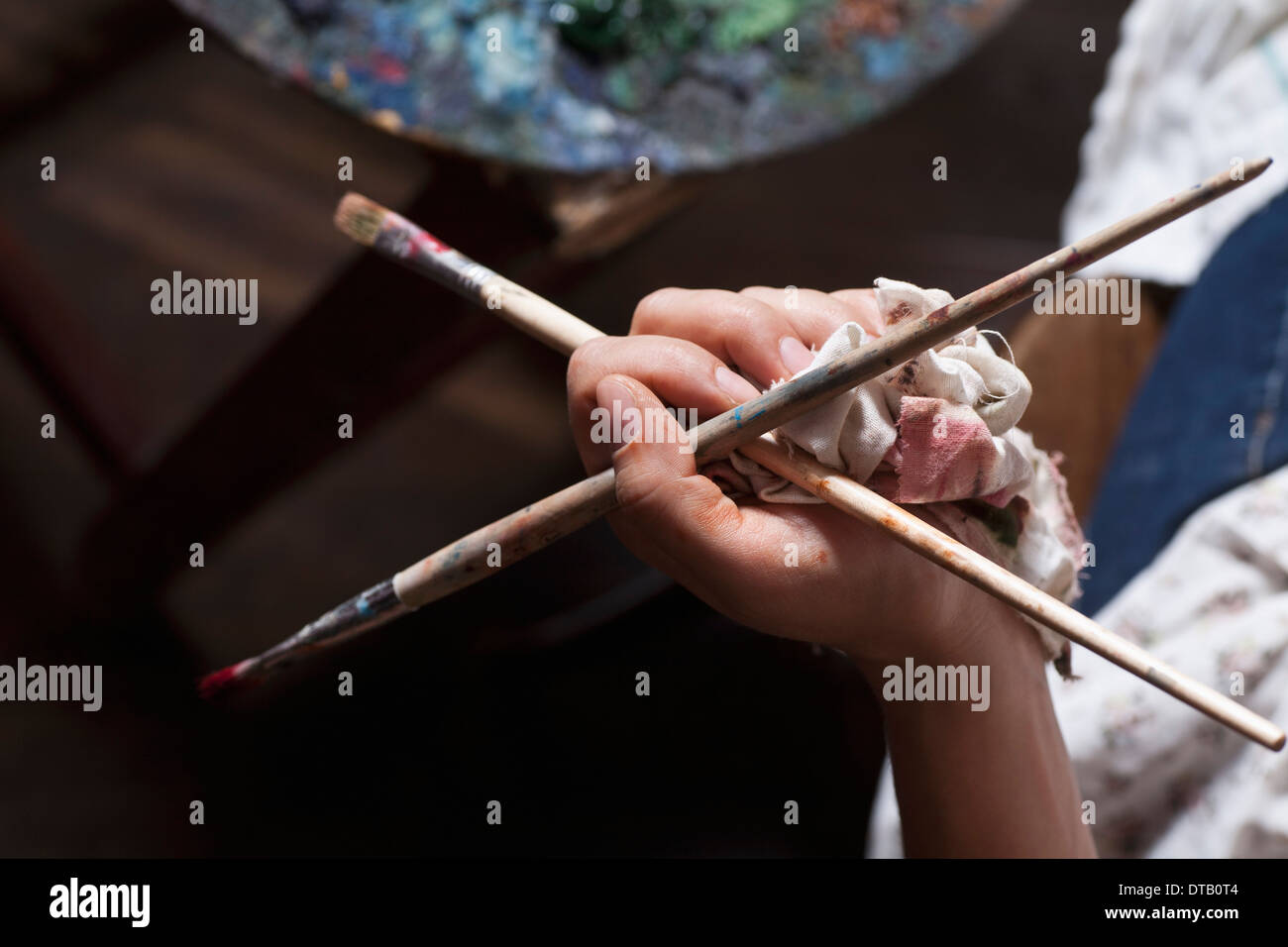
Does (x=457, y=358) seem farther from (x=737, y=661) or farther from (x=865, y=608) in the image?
(x=865, y=608)

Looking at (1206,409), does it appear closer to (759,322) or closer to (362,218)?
(759,322)

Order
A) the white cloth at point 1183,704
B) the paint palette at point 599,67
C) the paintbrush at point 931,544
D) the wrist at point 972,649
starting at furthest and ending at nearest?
the paint palette at point 599,67, the white cloth at point 1183,704, the wrist at point 972,649, the paintbrush at point 931,544

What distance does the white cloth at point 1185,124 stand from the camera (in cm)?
77

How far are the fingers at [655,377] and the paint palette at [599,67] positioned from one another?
Result: 0.39 metres

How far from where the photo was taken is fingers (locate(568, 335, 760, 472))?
0.41 metres

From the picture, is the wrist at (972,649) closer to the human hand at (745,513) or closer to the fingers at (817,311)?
the human hand at (745,513)

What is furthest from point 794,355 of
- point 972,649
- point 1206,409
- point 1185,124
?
point 1185,124

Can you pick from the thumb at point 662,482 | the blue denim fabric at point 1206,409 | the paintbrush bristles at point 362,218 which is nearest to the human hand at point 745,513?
the thumb at point 662,482

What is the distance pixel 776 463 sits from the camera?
0.41 meters

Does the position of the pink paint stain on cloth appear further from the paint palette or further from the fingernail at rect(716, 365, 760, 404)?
the paint palette

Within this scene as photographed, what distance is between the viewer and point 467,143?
29.8 inches

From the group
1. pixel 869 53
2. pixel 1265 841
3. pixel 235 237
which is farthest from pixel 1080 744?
pixel 235 237

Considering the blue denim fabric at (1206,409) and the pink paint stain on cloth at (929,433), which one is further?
the blue denim fabric at (1206,409)

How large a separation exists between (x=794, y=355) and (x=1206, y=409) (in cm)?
42
